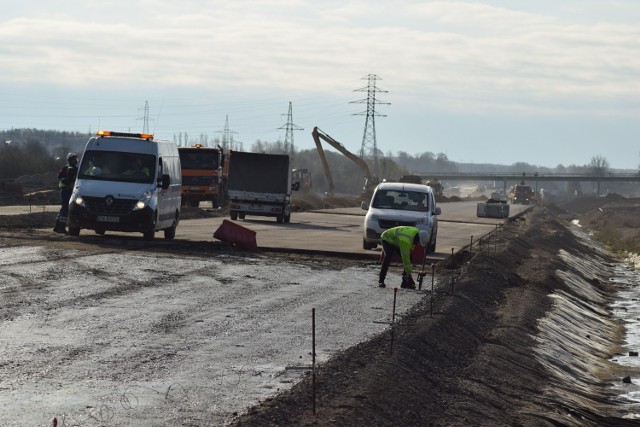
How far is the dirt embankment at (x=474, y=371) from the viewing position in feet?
39.3

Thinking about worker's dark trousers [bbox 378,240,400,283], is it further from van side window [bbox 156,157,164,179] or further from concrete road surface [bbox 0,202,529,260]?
van side window [bbox 156,157,164,179]

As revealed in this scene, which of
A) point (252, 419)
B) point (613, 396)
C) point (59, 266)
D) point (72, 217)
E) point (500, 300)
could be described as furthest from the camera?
point (72, 217)

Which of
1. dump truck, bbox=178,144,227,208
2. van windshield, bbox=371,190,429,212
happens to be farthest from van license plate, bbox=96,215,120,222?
dump truck, bbox=178,144,227,208

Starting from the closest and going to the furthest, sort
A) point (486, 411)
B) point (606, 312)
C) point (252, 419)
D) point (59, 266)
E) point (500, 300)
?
point (252, 419), point (486, 411), point (59, 266), point (500, 300), point (606, 312)

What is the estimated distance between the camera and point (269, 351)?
14492 mm

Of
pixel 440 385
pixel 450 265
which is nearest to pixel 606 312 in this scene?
pixel 450 265

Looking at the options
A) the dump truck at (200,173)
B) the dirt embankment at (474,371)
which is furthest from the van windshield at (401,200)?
the dump truck at (200,173)

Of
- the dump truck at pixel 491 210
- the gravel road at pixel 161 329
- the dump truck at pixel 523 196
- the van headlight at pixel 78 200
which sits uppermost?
the van headlight at pixel 78 200

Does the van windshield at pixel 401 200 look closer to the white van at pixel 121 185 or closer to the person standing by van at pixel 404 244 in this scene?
the white van at pixel 121 185

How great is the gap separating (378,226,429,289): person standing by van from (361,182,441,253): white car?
328 inches

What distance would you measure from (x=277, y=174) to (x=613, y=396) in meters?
30.5

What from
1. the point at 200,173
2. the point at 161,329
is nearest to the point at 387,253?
the point at 161,329

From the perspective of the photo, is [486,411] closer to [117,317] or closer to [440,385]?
[440,385]

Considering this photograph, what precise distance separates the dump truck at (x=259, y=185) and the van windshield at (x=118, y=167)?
18.9 meters
